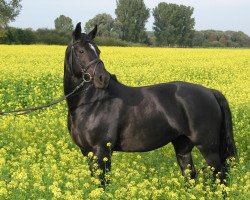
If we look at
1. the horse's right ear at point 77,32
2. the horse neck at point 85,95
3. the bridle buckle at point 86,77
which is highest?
the horse's right ear at point 77,32

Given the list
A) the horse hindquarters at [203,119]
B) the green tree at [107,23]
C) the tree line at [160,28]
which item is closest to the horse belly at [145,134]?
the horse hindquarters at [203,119]

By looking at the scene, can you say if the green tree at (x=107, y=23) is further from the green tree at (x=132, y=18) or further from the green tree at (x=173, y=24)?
the green tree at (x=173, y=24)

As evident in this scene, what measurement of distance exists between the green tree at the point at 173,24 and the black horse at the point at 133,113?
9644 cm

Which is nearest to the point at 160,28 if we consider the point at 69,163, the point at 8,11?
the point at 8,11

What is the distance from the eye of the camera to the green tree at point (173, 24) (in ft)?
338

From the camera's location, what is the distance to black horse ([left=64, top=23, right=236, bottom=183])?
5391 mm

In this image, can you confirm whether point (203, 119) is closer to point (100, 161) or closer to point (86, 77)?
point (100, 161)

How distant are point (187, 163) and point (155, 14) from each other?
112060 millimetres

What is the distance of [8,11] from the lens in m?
55.9

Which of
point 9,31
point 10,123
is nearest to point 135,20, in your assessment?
point 9,31

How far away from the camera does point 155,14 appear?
116 m

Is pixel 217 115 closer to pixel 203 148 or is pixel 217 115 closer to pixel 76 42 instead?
pixel 203 148

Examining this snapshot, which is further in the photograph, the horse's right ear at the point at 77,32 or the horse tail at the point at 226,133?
the horse tail at the point at 226,133

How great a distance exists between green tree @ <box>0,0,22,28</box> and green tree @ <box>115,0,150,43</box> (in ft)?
137
